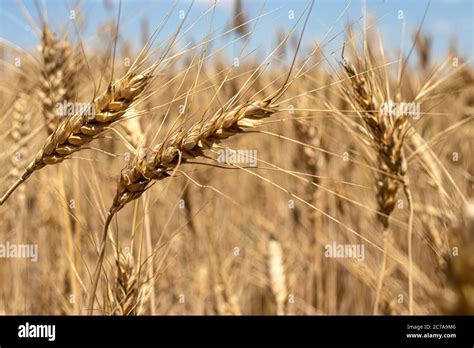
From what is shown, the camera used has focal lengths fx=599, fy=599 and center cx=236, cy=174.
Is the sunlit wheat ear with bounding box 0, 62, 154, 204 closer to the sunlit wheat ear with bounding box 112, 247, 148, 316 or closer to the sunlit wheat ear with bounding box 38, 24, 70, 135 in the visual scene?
the sunlit wheat ear with bounding box 112, 247, 148, 316

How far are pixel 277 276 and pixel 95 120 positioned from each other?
1.18 metres

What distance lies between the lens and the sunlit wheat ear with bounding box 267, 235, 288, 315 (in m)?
2.08

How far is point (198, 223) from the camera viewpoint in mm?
2641

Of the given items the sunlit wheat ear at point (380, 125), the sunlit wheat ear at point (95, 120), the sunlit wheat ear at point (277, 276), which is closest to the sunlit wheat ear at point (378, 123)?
the sunlit wheat ear at point (380, 125)

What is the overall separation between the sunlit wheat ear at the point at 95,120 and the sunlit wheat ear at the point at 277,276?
114 centimetres

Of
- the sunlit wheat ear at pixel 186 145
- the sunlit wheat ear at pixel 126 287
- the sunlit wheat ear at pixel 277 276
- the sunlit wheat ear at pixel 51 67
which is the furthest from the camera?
the sunlit wheat ear at pixel 277 276

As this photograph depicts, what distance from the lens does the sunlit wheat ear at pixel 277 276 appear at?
6.82 ft

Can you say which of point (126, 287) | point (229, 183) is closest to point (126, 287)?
point (126, 287)

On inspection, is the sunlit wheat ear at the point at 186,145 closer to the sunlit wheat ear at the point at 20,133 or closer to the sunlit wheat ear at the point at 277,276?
the sunlit wheat ear at the point at 20,133

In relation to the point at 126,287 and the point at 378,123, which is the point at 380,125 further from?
the point at 126,287

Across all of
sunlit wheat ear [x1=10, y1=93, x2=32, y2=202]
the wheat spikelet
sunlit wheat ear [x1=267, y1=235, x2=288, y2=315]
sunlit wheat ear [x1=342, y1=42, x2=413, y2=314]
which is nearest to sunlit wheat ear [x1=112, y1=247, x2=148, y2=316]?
the wheat spikelet

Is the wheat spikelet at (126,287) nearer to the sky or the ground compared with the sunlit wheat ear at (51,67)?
nearer to the ground

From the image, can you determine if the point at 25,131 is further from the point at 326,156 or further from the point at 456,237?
the point at 456,237

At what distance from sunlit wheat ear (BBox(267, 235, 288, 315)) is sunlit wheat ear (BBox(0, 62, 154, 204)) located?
1.14 m
